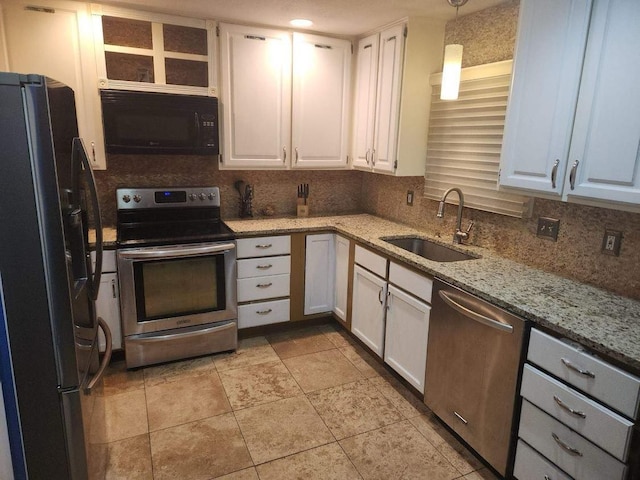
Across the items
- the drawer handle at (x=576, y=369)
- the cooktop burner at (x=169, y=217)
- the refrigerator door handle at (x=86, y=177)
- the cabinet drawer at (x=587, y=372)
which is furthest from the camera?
the cooktop burner at (x=169, y=217)

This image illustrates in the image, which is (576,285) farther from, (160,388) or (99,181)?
(99,181)

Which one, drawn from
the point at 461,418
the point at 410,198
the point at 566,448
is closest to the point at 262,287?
the point at 410,198

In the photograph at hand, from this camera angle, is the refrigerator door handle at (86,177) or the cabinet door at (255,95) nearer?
the refrigerator door handle at (86,177)

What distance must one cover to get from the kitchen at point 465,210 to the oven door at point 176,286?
0.66 metres

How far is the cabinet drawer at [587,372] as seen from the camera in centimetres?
141

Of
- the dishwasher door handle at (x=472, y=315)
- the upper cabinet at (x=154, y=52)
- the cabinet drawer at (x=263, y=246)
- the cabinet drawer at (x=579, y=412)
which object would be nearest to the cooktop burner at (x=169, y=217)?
the cabinet drawer at (x=263, y=246)

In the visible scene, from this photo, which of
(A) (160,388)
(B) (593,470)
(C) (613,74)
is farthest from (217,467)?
(C) (613,74)

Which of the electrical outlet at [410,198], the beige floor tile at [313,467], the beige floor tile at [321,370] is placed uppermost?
the electrical outlet at [410,198]

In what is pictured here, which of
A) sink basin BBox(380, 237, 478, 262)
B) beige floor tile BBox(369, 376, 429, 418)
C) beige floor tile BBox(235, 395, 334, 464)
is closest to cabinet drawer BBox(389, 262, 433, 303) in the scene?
sink basin BBox(380, 237, 478, 262)

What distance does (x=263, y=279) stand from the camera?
3.21 meters

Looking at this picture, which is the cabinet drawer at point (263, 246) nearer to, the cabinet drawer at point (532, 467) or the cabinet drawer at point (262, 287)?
the cabinet drawer at point (262, 287)

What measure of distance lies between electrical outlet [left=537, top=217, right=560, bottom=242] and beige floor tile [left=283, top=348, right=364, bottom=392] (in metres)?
1.44

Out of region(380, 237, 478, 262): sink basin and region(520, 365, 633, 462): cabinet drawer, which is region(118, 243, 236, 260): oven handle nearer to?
region(380, 237, 478, 262): sink basin

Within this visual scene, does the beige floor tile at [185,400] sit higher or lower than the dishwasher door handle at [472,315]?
lower
